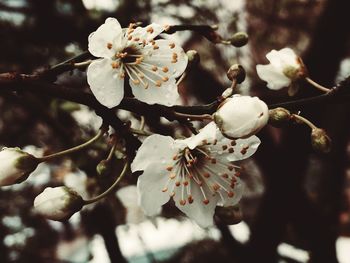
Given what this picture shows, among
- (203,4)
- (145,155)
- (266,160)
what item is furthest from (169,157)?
(203,4)

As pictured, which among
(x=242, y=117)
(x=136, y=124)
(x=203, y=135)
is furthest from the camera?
(x=136, y=124)

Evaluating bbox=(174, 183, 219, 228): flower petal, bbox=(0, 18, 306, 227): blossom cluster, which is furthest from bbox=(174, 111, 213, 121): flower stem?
bbox=(174, 183, 219, 228): flower petal

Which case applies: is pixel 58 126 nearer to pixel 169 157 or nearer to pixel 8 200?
pixel 169 157

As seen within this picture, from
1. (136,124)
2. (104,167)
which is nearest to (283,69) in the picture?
(104,167)

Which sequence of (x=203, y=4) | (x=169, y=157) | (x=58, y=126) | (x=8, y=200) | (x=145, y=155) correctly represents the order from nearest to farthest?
(x=145, y=155) → (x=169, y=157) → (x=58, y=126) → (x=8, y=200) → (x=203, y=4)

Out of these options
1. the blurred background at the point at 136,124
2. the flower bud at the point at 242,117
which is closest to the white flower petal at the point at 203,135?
the flower bud at the point at 242,117

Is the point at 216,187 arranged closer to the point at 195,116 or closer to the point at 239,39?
the point at 195,116

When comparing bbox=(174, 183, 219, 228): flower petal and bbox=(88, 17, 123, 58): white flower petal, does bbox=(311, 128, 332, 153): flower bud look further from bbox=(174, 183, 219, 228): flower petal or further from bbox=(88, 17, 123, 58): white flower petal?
bbox=(88, 17, 123, 58): white flower petal
